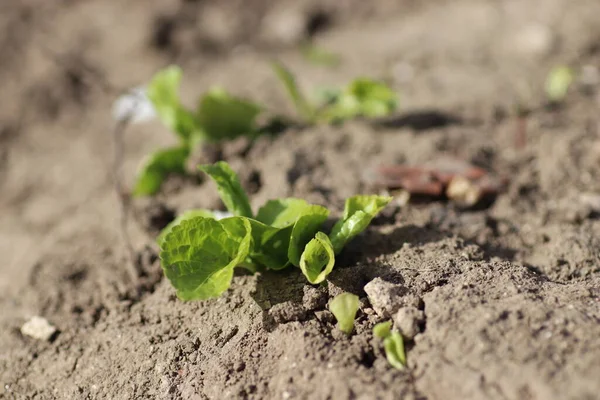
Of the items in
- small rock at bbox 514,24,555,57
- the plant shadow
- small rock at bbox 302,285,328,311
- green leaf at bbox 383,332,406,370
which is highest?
green leaf at bbox 383,332,406,370

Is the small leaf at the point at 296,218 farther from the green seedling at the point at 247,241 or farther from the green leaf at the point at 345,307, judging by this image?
the green leaf at the point at 345,307

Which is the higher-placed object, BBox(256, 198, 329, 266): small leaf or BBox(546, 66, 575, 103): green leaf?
BBox(256, 198, 329, 266): small leaf

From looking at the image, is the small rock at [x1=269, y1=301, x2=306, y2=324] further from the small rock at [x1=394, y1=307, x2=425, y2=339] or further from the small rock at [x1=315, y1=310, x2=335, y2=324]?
the small rock at [x1=394, y1=307, x2=425, y2=339]

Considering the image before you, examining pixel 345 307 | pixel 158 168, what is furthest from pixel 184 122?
pixel 345 307

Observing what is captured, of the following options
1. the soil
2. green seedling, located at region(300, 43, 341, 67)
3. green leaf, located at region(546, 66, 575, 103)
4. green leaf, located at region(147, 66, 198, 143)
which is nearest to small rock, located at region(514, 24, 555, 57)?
the soil

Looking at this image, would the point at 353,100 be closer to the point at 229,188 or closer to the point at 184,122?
the point at 184,122

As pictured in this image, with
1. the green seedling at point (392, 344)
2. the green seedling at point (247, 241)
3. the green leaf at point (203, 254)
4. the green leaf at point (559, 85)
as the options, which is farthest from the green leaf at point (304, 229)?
the green leaf at point (559, 85)

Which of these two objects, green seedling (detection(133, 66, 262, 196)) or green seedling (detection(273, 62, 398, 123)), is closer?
green seedling (detection(133, 66, 262, 196))
